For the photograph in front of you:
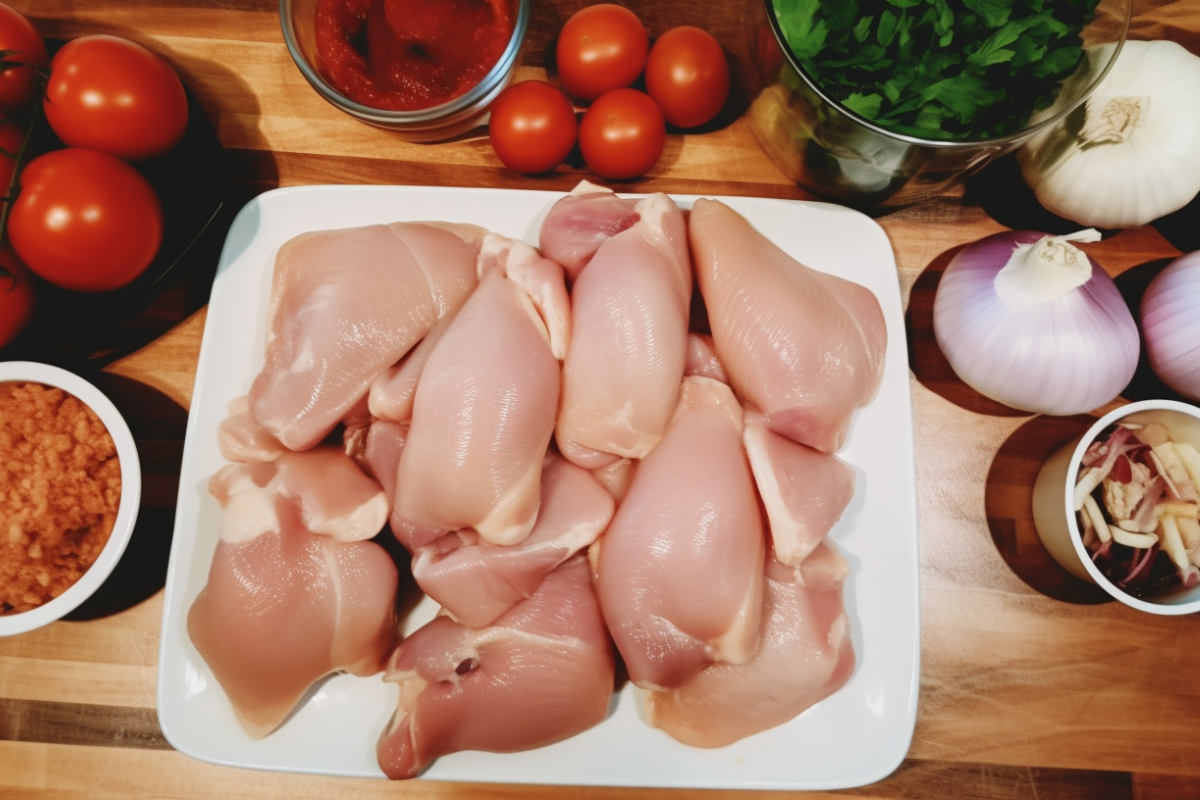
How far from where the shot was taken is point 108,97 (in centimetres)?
107

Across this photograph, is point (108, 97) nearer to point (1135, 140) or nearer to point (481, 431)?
point (481, 431)

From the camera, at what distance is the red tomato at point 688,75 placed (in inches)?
47.1

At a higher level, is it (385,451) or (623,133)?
(623,133)

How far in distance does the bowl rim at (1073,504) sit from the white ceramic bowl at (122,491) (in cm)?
141

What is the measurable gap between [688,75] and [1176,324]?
89 centimetres

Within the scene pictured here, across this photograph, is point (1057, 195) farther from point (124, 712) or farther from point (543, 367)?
point (124, 712)

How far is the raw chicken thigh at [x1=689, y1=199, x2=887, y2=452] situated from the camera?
3.53 feet

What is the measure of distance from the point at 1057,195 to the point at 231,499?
1.43 meters

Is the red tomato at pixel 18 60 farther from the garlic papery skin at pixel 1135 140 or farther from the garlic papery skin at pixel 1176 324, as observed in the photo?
the garlic papery skin at pixel 1176 324

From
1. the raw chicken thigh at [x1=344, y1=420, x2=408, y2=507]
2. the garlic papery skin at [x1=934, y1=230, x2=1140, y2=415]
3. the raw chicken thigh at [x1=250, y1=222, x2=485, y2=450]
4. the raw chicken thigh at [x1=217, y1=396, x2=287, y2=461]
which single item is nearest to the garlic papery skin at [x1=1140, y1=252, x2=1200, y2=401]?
the garlic papery skin at [x1=934, y1=230, x2=1140, y2=415]

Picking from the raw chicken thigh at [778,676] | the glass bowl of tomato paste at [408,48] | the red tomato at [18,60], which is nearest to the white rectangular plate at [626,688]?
the raw chicken thigh at [778,676]

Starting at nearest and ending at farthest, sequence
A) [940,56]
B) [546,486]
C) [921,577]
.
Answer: [940,56] → [546,486] → [921,577]

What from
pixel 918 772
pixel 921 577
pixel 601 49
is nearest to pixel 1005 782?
pixel 918 772

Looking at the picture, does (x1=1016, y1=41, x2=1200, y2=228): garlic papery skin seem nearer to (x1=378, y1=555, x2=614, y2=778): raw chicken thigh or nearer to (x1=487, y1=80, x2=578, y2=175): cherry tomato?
(x1=487, y1=80, x2=578, y2=175): cherry tomato
